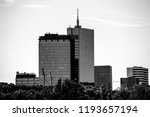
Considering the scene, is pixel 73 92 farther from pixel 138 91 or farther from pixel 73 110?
pixel 73 110

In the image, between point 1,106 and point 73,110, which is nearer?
point 73,110

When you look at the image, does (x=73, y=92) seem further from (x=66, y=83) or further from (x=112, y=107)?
(x=112, y=107)

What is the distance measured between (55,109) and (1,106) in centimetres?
291

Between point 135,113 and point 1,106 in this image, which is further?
point 1,106

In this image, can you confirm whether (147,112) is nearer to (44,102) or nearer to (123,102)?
(123,102)

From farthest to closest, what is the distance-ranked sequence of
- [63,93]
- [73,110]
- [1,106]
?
[63,93]
[1,106]
[73,110]

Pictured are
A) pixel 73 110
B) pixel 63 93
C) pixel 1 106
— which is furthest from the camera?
pixel 63 93

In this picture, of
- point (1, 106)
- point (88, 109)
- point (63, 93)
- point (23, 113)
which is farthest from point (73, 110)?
point (63, 93)

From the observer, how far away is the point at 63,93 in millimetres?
130875

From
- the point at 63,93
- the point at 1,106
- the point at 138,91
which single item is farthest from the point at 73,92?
the point at 1,106

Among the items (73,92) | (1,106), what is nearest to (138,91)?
(73,92)

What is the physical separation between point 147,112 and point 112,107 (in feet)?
4.41

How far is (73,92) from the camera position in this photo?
13438 cm

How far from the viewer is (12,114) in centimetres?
1888
